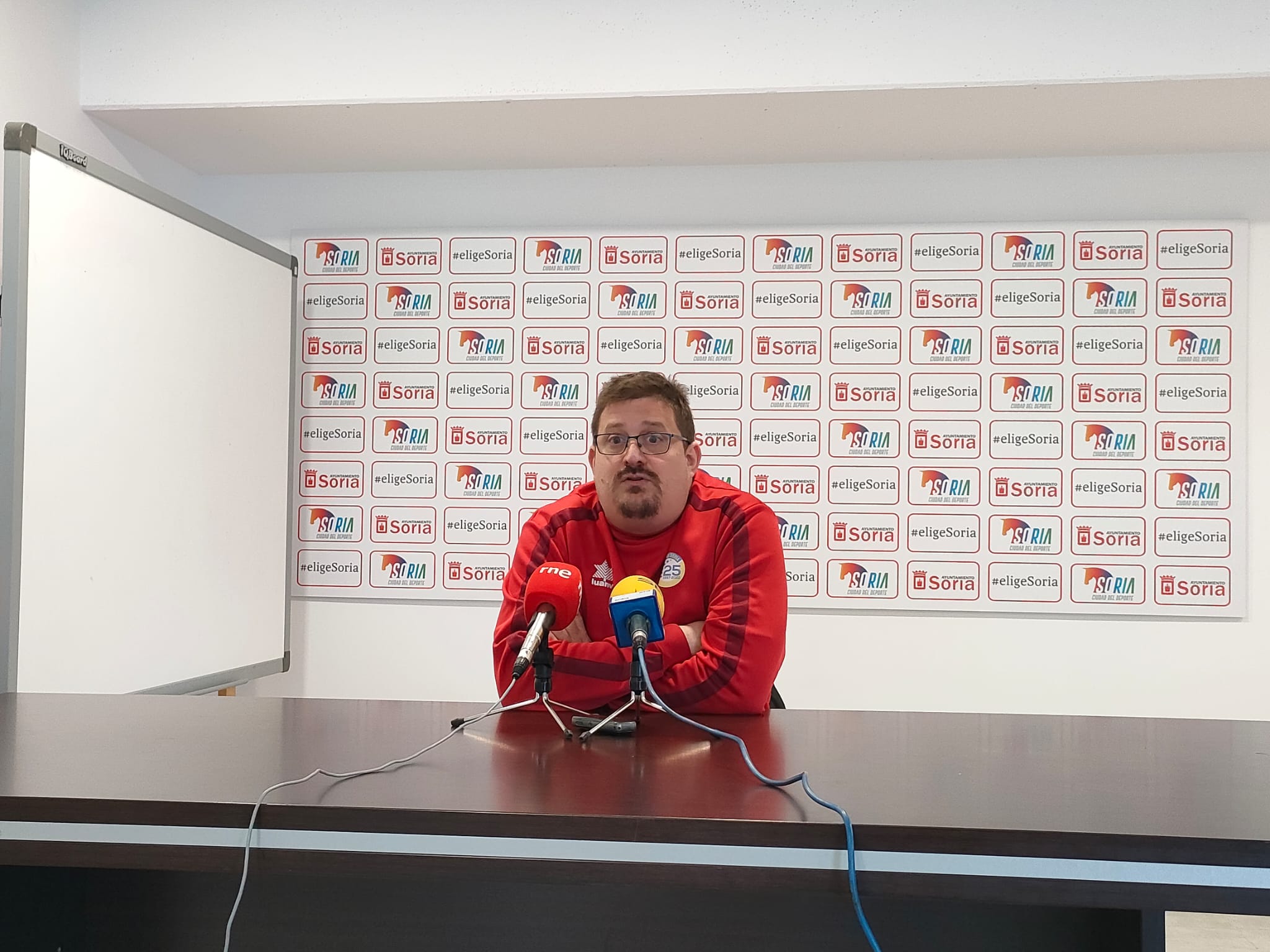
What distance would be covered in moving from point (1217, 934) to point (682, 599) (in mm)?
1940

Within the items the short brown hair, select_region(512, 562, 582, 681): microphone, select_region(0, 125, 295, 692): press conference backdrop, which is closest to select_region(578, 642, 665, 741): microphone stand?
select_region(512, 562, 582, 681): microphone

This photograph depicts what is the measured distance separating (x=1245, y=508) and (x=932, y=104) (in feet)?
5.10

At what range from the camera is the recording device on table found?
1.36 meters

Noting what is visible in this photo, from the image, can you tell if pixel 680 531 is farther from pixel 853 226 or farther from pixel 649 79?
pixel 853 226

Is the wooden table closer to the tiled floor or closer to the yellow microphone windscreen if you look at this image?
the yellow microphone windscreen

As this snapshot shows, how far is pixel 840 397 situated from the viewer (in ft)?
10.7

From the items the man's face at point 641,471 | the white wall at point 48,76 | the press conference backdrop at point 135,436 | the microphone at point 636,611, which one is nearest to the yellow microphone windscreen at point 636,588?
the microphone at point 636,611

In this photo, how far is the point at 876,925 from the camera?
1290mm

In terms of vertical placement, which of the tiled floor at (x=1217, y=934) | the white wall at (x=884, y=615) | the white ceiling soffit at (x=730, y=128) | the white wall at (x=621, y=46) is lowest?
the tiled floor at (x=1217, y=934)

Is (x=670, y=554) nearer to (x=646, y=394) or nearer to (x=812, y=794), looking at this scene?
(x=646, y=394)

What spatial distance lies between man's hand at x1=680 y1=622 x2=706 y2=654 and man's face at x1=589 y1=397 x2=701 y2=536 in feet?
0.76

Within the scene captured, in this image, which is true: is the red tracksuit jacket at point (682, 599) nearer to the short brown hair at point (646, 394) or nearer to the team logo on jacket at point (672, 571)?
the team logo on jacket at point (672, 571)

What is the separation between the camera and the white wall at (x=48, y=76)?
2.68 metres

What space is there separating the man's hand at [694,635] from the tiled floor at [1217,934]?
5.39 feet
